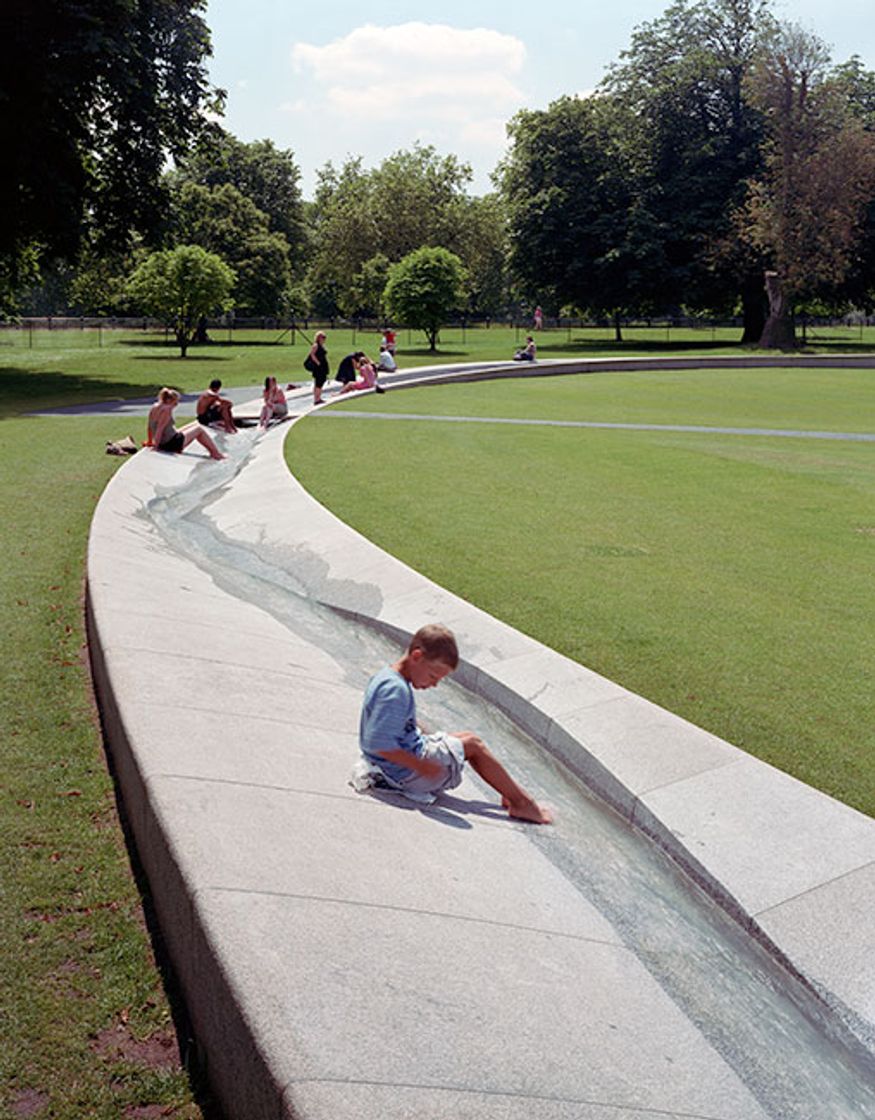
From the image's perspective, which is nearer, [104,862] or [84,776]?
[104,862]

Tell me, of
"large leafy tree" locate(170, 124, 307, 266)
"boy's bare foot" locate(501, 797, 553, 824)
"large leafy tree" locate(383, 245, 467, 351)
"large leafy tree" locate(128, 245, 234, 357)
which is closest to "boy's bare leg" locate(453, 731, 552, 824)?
"boy's bare foot" locate(501, 797, 553, 824)

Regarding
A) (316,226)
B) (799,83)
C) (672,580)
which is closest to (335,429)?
(672,580)

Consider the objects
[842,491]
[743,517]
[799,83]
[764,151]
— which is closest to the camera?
[743,517]

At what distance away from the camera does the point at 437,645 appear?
→ 206 inches

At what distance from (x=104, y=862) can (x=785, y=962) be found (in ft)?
10.6

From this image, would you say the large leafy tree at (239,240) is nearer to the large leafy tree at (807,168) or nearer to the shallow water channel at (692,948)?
the large leafy tree at (807,168)

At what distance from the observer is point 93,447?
63.1 feet

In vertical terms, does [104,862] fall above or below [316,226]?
below

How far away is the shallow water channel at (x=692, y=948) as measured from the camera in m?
4.04

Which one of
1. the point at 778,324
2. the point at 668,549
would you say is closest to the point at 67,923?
the point at 668,549

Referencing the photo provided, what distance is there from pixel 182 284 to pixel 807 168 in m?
32.2

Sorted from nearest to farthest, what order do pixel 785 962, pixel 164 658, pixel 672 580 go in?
pixel 785 962 → pixel 164 658 → pixel 672 580

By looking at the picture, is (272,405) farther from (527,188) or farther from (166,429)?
(527,188)

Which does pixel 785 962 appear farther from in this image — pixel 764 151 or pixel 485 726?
pixel 764 151
